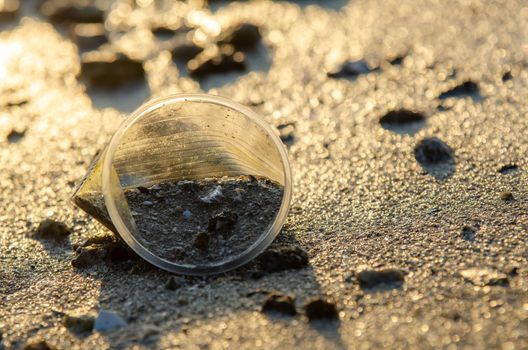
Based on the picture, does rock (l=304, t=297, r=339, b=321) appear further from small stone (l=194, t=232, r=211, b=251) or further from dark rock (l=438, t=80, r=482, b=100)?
dark rock (l=438, t=80, r=482, b=100)

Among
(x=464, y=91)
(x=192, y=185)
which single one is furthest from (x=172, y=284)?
(x=464, y=91)

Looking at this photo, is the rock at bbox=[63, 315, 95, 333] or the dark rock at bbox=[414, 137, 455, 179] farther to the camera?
the dark rock at bbox=[414, 137, 455, 179]

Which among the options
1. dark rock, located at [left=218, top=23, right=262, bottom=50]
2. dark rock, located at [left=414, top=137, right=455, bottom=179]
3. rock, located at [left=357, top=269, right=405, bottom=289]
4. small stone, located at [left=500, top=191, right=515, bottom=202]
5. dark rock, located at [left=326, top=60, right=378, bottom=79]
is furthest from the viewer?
dark rock, located at [left=218, top=23, right=262, bottom=50]

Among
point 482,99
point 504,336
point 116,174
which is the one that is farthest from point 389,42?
point 504,336

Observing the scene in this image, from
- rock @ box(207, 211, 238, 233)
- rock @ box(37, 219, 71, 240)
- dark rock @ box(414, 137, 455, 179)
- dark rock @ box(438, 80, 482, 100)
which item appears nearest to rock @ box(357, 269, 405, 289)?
rock @ box(207, 211, 238, 233)

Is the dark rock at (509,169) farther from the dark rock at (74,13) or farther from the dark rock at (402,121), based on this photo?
the dark rock at (74,13)

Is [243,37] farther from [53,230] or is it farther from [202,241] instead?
[202,241]
